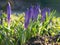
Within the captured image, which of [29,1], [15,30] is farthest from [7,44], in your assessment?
[29,1]

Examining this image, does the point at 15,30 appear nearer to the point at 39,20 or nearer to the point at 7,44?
the point at 7,44

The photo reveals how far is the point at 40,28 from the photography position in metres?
4.40

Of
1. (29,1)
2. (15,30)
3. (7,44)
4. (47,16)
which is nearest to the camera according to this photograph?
(7,44)

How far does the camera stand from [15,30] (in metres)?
3.91

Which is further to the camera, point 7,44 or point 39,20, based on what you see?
point 39,20

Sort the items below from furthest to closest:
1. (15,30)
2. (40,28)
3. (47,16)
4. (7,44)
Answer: (47,16) → (40,28) → (15,30) → (7,44)

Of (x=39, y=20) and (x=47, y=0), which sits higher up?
(x=47, y=0)

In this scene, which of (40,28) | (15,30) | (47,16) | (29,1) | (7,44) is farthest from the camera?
(29,1)

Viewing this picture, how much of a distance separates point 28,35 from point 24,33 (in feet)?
0.54

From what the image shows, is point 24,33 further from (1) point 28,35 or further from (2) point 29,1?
(2) point 29,1

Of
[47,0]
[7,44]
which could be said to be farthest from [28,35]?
[47,0]

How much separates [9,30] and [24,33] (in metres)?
0.23

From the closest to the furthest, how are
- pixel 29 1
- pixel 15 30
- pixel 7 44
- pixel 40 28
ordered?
pixel 7 44 < pixel 15 30 < pixel 40 28 < pixel 29 1

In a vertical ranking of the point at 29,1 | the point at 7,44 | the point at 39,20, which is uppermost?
the point at 29,1
